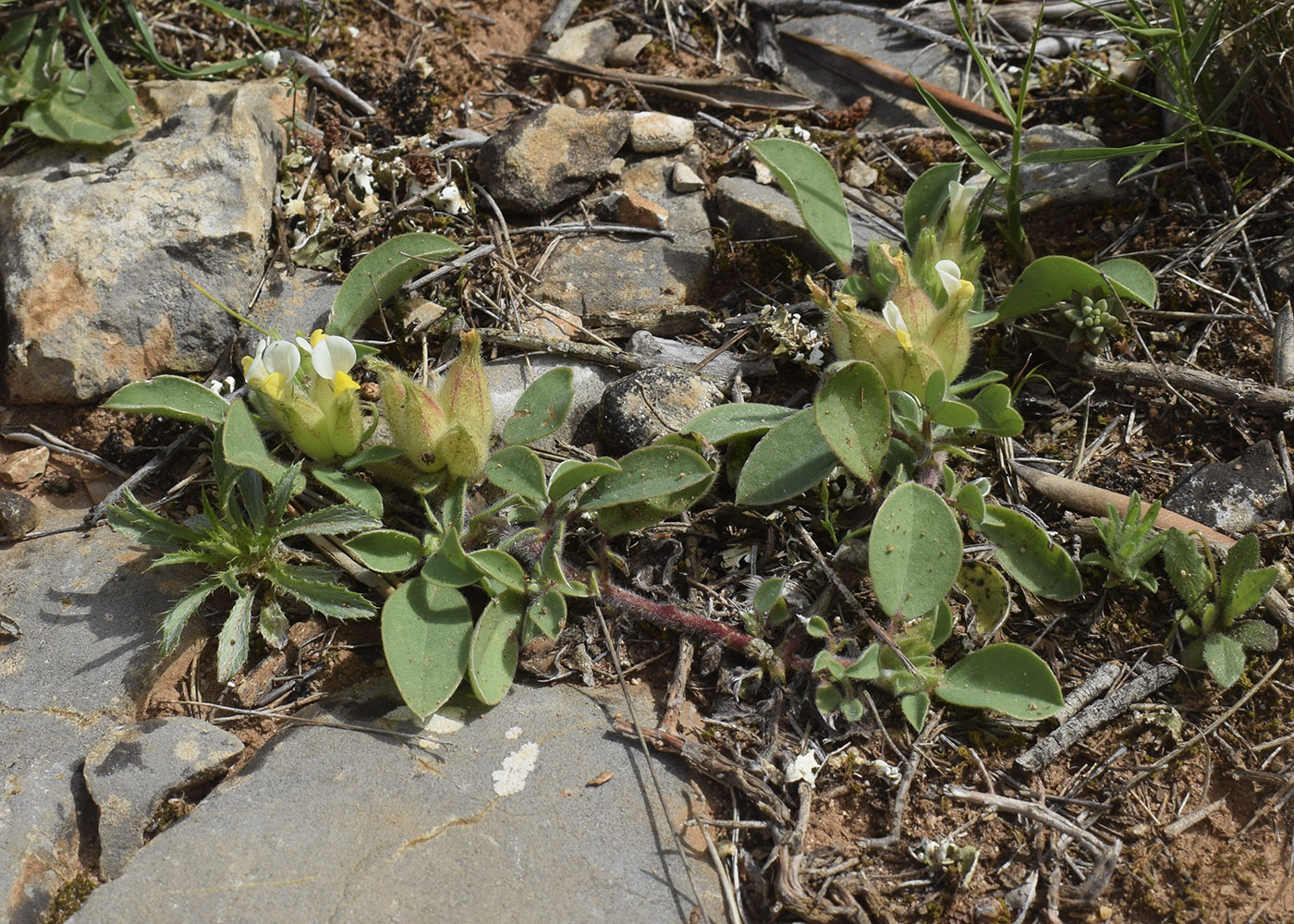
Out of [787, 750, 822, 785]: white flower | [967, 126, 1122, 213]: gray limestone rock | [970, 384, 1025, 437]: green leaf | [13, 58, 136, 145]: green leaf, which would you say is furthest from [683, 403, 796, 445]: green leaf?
[13, 58, 136, 145]: green leaf

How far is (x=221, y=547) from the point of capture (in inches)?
96.1

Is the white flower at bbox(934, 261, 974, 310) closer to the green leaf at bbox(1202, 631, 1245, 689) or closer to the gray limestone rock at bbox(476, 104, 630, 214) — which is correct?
the green leaf at bbox(1202, 631, 1245, 689)

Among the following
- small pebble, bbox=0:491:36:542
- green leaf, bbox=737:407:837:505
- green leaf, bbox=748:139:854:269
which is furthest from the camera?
green leaf, bbox=748:139:854:269

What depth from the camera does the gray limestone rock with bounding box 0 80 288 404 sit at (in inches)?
112

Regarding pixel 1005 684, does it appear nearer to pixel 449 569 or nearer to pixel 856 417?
pixel 856 417

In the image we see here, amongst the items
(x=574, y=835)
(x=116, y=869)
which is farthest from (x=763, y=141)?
(x=116, y=869)

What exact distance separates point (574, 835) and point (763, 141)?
2.03m

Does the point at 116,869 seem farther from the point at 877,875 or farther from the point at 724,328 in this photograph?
the point at 724,328

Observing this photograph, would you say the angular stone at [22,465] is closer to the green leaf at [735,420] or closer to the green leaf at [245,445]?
the green leaf at [245,445]

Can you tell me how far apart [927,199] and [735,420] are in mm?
953

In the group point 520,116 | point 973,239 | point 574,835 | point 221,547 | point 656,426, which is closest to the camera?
point 574,835

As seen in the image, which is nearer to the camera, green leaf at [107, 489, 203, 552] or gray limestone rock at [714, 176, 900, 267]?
green leaf at [107, 489, 203, 552]

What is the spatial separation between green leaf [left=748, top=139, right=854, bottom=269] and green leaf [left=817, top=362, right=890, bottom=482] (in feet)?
2.11

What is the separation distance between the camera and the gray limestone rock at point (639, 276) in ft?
10.0
